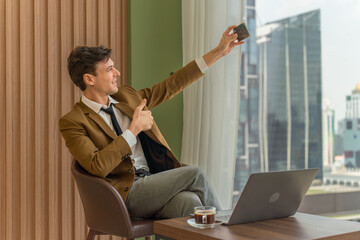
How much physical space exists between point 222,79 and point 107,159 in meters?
0.99

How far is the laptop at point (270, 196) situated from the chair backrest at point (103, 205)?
53 cm

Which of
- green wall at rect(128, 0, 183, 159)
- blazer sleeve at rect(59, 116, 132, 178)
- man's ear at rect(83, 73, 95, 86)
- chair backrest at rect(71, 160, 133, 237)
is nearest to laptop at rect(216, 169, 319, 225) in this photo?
chair backrest at rect(71, 160, 133, 237)

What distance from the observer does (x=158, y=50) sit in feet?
10.3

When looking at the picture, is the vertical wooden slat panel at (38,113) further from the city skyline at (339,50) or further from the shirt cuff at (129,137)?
the city skyline at (339,50)

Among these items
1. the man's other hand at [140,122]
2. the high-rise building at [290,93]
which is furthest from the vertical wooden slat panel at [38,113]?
the high-rise building at [290,93]

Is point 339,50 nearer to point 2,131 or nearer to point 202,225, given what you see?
point 202,225

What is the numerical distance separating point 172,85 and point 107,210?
0.91 meters

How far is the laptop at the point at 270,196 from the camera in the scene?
1.54 meters

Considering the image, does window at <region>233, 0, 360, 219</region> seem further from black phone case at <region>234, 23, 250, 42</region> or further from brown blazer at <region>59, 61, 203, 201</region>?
brown blazer at <region>59, 61, 203, 201</region>

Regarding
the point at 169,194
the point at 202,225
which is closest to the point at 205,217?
the point at 202,225

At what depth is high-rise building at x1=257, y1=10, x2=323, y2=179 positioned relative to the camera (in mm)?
2607

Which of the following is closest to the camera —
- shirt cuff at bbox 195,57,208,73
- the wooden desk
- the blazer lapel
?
the wooden desk

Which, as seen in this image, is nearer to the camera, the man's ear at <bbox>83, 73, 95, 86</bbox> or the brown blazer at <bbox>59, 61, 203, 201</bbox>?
the brown blazer at <bbox>59, 61, 203, 201</bbox>

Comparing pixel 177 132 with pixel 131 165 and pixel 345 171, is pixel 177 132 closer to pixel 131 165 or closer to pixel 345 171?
pixel 131 165
